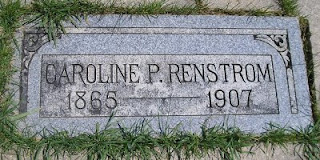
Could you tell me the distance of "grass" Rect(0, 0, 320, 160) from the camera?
246 centimetres

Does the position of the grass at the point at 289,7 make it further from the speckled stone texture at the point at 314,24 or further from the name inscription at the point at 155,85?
the name inscription at the point at 155,85

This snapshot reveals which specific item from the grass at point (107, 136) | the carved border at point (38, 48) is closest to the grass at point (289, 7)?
the carved border at point (38, 48)

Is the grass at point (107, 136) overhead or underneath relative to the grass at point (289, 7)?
underneath

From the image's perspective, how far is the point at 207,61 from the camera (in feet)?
8.82

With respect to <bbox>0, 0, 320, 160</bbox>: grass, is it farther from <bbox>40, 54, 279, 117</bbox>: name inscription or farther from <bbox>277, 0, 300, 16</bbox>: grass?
<bbox>277, 0, 300, 16</bbox>: grass

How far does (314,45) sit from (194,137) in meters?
1.06

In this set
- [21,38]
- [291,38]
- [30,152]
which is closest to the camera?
[30,152]

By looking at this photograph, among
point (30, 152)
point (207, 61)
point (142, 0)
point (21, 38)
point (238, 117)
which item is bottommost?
point (30, 152)

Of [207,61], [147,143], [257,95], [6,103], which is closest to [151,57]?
[207,61]

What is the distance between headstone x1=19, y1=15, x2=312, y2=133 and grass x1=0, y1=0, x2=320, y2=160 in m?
0.05

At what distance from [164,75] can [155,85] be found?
9 centimetres

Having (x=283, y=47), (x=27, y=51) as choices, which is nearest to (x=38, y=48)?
(x=27, y=51)

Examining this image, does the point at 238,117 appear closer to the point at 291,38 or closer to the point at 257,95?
the point at 257,95

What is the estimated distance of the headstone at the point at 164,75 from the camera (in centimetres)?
255
